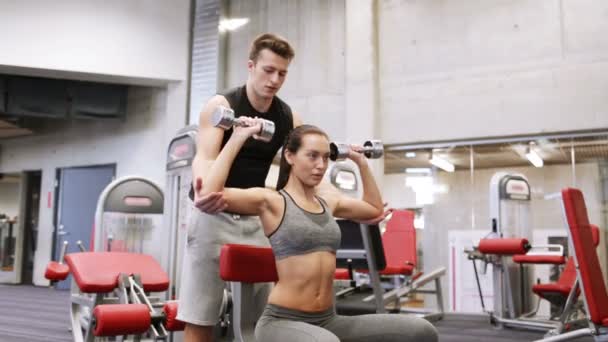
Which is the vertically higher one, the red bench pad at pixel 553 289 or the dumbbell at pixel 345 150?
the dumbbell at pixel 345 150

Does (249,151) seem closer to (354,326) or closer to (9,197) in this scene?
(354,326)

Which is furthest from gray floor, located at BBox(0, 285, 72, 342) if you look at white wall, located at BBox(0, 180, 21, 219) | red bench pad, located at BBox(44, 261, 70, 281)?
white wall, located at BBox(0, 180, 21, 219)

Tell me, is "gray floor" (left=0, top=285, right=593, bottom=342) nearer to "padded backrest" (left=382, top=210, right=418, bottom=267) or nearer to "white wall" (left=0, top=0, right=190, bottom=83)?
"padded backrest" (left=382, top=210, right=418, bottom=267)

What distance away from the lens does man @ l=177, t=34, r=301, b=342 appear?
69.2 inches

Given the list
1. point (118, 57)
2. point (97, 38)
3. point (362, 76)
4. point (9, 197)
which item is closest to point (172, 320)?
point (362, 76)

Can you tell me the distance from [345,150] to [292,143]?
207 millimetres

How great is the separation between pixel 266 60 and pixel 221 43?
6.54 meters

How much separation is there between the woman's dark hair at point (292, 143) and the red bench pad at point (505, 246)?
278 cm

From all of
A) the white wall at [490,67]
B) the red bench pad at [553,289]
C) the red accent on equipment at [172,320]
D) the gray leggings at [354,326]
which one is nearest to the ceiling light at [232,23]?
the white wall at [490,67]

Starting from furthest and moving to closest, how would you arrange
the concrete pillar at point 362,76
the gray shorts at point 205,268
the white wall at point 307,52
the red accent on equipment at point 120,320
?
the white wall at point 307,52, the concrete pillar at point 362,76, the red accent on equipment at point 120,320, the gray shorts at point 205,268

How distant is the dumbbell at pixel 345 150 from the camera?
6.07ft

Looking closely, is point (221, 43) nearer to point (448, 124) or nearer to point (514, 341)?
point (448, 124)

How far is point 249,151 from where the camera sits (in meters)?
1.81

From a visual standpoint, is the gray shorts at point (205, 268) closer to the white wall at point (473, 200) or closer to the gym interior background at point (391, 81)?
the gym interior background at point (391, 81)
